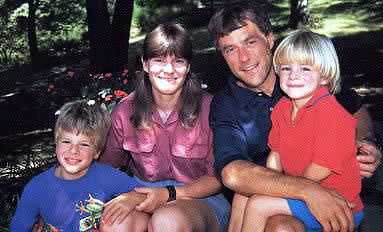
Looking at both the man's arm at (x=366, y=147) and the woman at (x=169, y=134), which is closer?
the man's arm at (x=366, y=147)

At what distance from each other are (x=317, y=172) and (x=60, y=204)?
4.92 feet

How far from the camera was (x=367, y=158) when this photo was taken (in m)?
2.64

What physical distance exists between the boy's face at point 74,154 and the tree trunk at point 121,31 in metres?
3.75

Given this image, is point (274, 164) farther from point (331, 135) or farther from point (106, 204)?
point (106, 204)

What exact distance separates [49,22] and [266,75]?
46.7ft

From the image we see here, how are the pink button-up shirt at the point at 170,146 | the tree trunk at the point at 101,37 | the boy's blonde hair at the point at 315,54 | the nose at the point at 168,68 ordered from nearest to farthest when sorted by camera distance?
the boy's blonde hair at the point at 315,54
the nose at the point at 168,68
the pink button-up shirt at the point at 170,146
the tree trunk at the point at 101,37

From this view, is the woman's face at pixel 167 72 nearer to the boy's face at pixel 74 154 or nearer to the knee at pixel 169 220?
the boy's face at pixel 74 154

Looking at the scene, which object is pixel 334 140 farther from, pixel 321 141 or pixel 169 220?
pixel 169 220

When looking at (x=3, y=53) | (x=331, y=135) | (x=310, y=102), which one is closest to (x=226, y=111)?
(x=310, y=102)

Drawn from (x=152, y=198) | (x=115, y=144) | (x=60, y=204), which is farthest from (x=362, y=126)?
(x=60, y=204)

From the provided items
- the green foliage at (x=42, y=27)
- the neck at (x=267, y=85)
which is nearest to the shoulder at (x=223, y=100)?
the neck at (x=267, y=85)

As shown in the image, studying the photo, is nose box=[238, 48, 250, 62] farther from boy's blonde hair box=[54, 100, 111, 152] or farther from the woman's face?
boy's blonde hair box=[54, 100, 111, 152]

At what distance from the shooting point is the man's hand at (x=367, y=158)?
2.64 m

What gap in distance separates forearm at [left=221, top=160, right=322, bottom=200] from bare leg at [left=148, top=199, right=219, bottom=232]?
29cm
